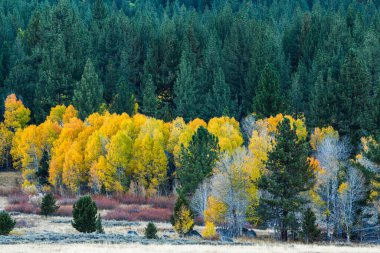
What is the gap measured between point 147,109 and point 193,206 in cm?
3485

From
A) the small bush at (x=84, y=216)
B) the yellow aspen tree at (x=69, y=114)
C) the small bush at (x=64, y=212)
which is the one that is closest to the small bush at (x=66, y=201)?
the small bush at (x=64, y=212)

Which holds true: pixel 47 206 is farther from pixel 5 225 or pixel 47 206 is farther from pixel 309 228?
pixel 309 228

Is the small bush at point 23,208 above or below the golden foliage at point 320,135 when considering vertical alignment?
below

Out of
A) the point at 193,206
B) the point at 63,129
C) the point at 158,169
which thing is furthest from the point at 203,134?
the point at 63,129

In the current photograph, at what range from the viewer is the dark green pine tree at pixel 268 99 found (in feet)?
261

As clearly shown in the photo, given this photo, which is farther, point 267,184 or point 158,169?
point 158,169

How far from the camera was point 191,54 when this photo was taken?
99.4 m

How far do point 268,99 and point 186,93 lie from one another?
1435 centimetres

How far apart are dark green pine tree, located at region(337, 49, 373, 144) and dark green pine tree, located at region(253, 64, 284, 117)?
7.40 metres

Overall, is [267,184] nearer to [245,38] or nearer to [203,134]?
[203,134]

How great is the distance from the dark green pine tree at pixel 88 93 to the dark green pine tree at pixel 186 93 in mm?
10513

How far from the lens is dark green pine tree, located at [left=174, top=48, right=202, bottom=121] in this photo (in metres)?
89.4

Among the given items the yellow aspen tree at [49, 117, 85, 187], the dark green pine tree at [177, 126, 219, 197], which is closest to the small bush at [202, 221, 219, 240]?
the dark green pine tree at [177, 126, 219, 197]

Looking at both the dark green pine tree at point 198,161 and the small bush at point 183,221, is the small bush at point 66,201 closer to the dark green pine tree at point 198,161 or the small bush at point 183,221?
the dark green pine tree at point 198,161
